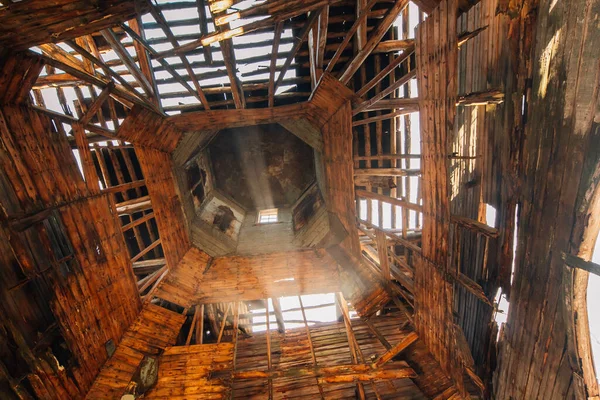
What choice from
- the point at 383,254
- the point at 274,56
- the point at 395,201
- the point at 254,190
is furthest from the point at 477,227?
the point at 254,190

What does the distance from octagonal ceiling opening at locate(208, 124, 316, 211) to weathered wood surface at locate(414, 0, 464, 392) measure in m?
9.07

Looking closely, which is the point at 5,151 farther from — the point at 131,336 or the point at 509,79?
the point at 509,79

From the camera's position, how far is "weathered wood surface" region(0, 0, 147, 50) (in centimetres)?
303

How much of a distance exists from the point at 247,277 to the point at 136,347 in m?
3.12

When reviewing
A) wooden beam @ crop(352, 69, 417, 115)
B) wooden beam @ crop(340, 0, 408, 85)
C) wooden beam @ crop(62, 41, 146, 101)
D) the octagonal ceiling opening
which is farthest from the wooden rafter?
the octagonal ceiling opening

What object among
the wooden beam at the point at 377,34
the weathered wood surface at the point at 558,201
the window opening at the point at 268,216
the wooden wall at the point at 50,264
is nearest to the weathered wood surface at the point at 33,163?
the wooden wall at the point at 50,264

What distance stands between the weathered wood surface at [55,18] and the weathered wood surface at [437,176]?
3.53 metres

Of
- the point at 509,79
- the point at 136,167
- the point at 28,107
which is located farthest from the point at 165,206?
the point at 509,79

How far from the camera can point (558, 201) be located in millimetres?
2748

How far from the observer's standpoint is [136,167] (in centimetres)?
832

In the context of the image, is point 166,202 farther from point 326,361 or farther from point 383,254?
point 383,254

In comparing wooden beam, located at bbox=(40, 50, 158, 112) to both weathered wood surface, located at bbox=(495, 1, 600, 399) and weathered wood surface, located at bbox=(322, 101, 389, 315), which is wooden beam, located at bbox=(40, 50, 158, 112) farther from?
weathered wood surface, located at bbox=(495, 1, 600, 399)

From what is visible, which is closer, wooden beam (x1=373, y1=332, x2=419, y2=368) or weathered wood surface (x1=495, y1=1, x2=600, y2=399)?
weathered wood surface (x1=495, y1=1, x2=600, y2=399)

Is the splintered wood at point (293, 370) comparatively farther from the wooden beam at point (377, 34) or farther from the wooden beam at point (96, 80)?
the wooden beam at point (96, 80)
